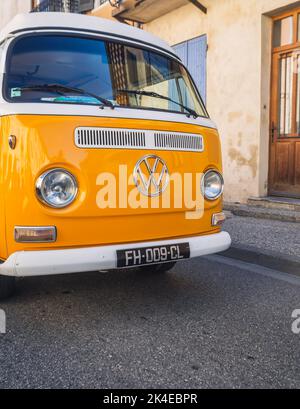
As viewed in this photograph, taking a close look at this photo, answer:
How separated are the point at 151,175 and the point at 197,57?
6.79 metres

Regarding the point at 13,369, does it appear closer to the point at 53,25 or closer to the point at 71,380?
the point at 71,380

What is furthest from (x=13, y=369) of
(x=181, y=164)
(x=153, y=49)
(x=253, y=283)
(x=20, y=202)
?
(x=153, y=49)

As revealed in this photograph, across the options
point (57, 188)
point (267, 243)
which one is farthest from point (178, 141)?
point (267, 243)

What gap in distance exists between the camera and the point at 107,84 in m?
3.29

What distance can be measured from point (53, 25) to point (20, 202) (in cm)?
151

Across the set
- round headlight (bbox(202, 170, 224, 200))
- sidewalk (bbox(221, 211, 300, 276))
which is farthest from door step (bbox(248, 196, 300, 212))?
round headlight (bbox(202, 170, 224, 200))

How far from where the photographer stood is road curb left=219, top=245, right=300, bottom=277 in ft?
14.6

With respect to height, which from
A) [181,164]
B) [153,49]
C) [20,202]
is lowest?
[20,202]

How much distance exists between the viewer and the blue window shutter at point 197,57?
8.81 m

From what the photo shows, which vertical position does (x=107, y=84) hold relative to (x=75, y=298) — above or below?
above

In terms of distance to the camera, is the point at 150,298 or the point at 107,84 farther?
the point at 150,298

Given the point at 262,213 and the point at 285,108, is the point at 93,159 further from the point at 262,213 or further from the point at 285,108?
the point at 285,108
